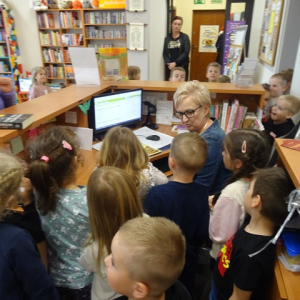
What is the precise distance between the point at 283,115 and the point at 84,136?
1.72 m

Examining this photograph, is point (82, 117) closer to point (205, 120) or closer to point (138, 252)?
point (205, 120)

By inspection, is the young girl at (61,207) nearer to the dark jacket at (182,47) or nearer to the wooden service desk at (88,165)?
the wooden service desk at (88,165)

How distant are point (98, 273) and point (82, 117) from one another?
128 centimetres

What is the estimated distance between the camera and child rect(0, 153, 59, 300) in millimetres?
943

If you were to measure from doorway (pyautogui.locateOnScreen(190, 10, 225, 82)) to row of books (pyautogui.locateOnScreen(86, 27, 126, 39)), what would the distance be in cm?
259

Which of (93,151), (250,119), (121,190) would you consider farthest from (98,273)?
(250,119)

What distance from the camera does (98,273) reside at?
1132 mm

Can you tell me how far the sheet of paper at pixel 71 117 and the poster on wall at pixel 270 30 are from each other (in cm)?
289

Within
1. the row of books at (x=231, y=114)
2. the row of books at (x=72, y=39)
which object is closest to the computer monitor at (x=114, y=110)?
the row of books at (x=231, y=114)

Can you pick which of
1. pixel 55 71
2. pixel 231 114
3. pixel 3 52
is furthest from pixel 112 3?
pixel 231 114

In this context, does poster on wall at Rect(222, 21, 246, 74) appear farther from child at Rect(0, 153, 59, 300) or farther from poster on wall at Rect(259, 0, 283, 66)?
child at Rect(0, 153, 59, 300)

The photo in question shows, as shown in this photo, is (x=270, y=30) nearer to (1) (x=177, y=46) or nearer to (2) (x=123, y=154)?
(1) (x=177, y=46)

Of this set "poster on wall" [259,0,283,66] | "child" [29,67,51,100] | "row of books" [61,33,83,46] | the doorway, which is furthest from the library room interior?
the doorway

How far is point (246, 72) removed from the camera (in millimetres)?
2361
